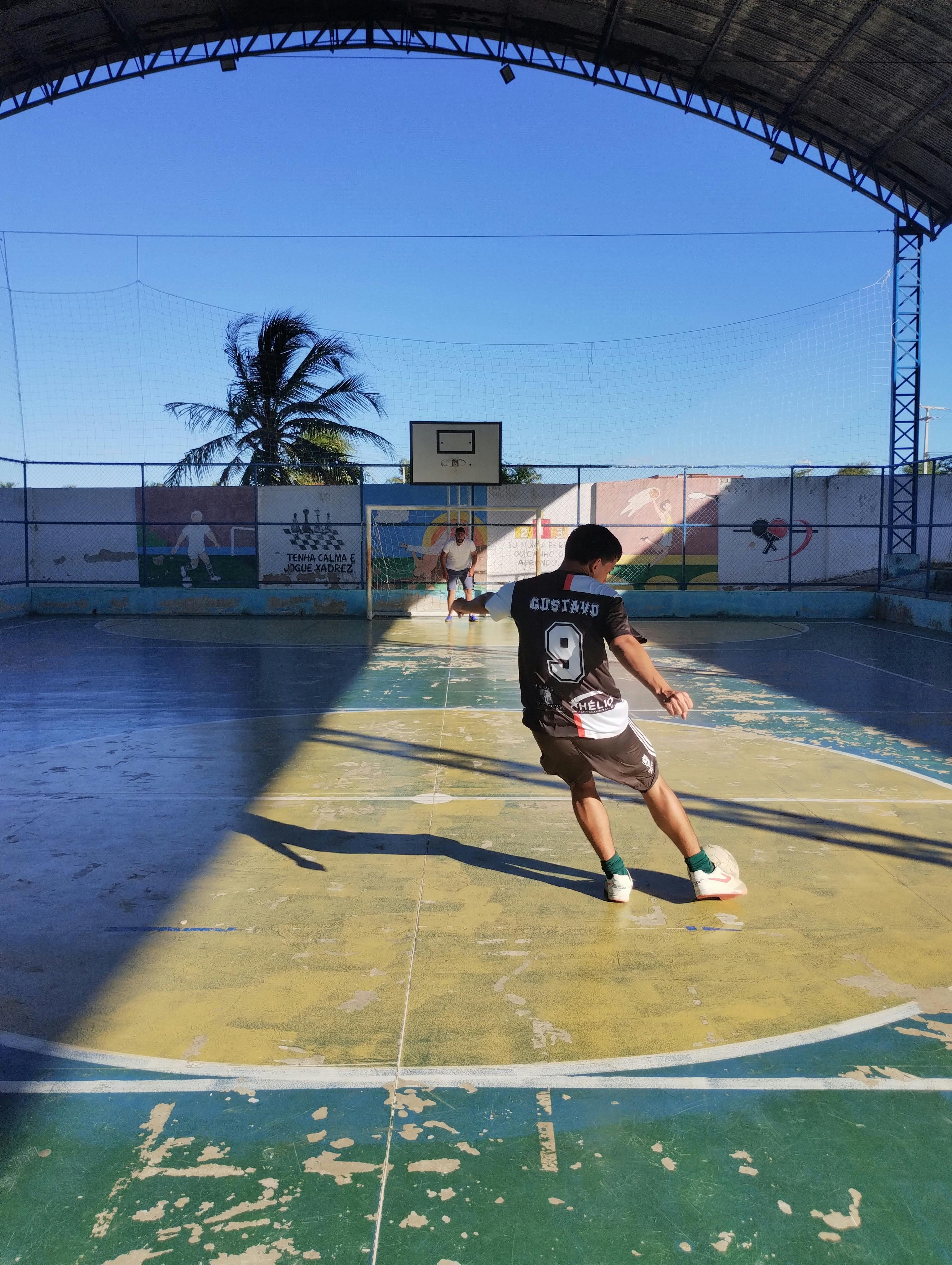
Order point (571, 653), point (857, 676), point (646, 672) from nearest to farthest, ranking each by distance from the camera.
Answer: point (646, 672) → point (571, 653) → point (857, 676)

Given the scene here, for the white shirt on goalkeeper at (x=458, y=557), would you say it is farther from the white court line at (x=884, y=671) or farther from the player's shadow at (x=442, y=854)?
the player's shadow at (x=442, y=854)

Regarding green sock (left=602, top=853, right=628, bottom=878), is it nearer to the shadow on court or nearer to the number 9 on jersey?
the number 9 on jersey

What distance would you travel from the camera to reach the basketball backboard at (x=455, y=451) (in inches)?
780

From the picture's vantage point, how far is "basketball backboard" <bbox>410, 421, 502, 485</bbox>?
19812mm

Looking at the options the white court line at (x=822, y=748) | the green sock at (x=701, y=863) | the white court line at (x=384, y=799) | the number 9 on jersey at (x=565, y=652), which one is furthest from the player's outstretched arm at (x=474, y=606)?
the white court line at (x=822, y=748)

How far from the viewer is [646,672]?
141 inches

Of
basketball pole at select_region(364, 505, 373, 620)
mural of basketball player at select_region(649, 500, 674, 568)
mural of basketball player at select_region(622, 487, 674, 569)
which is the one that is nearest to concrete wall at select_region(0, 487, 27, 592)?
basketball pole at select_region(364, 505, 373, 620)

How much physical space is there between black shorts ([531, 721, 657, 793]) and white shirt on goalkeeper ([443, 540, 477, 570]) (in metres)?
13.3

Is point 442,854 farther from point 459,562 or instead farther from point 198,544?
point 198,544

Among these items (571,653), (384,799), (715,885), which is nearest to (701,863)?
(715,885)

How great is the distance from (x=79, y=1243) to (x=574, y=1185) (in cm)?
110

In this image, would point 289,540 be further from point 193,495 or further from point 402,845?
point 402,845

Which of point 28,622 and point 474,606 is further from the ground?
point 474,606

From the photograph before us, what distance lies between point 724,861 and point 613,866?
493 millimetres
